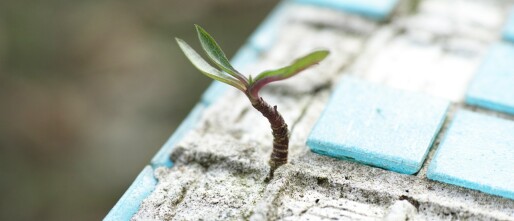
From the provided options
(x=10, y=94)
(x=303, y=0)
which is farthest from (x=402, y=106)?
(x=10, y=94)

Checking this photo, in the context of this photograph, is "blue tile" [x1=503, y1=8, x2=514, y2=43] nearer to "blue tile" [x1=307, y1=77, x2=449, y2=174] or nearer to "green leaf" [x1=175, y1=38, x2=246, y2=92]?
"blue tile" [x1=307, y1=77, x2=449, y2=174]

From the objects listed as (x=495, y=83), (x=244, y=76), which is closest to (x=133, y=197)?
(x=244, y=76)

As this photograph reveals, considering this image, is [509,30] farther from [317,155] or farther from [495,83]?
[317,155]

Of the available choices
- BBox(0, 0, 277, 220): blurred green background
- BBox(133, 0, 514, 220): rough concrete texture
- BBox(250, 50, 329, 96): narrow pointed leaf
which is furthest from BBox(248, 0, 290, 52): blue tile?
BBox(0, 0, 277, 220): blurred green background

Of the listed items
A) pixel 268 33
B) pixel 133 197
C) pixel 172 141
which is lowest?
pixel 133 197

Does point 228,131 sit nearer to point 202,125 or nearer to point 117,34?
point 202,125

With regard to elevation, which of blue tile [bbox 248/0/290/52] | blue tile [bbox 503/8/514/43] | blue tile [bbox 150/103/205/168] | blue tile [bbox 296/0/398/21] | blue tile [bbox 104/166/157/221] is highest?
blue tile [bbox 503/8/514/43]

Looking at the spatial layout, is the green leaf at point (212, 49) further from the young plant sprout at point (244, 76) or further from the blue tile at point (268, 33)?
the blue tile at point (268, 33)
